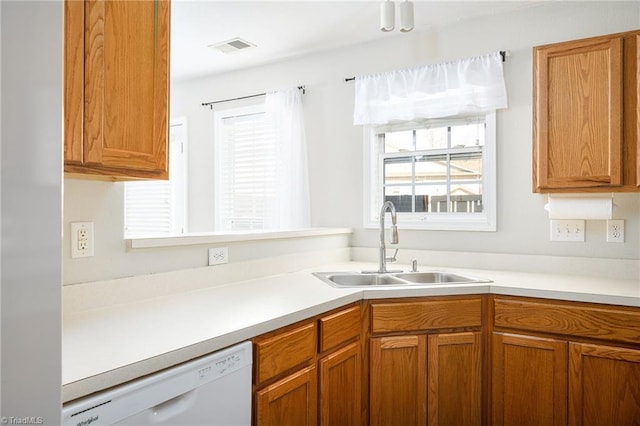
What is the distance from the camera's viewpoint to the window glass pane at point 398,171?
3088mm

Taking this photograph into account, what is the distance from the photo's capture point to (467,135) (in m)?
2.87

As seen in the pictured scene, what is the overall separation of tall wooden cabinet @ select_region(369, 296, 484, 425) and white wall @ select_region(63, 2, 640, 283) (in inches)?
30.6

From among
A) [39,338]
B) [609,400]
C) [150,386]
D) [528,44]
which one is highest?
[528,44]

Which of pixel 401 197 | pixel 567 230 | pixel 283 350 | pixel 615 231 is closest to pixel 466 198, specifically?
pixel 401 197

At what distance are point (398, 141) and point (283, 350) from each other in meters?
2.00

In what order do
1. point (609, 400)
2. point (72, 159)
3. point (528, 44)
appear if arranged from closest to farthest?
point (72, 159) → point (609, 400) → point (528, 44)

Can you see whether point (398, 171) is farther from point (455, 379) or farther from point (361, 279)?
point (455, 379)

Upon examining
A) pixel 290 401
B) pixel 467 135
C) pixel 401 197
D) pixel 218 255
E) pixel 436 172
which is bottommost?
pixel 290 401

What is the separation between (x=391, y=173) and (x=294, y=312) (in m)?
1.80

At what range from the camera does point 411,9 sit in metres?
2.30

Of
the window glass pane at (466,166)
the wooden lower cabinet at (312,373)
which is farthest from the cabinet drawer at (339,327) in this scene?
the window glass pane at (466,166)

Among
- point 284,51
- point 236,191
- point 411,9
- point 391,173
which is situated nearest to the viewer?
point 411,9

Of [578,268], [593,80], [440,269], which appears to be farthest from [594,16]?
[440,269]

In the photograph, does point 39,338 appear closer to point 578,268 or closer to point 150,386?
point 150,386
